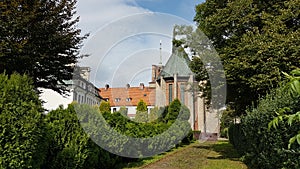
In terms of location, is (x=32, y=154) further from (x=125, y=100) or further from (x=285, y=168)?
(x=125, y=100)

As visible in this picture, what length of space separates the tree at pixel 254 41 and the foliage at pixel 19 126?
640 centimetres

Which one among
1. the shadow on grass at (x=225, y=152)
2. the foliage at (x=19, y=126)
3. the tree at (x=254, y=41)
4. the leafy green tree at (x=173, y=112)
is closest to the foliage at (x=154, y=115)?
the leafy green tree at (x=173, y=112)

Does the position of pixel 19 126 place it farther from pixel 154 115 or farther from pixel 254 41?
pixel 154 115

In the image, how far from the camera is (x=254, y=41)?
9.30 metres

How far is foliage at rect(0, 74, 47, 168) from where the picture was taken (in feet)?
14.3

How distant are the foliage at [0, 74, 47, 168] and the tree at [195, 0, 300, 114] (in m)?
6.40

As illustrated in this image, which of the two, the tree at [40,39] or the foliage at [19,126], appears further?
the tree at [40,39]

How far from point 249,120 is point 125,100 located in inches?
788

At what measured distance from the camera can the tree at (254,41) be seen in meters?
9.05

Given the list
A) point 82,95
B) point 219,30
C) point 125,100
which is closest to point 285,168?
point 219,30

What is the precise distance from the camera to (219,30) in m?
11.3

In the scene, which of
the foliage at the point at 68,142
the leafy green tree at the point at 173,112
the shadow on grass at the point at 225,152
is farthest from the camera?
the leafy green tree at the point at 173,112

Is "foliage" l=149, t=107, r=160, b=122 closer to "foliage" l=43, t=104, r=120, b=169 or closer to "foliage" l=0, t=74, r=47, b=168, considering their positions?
"foliage" l=43, t=104, r=120, b=169

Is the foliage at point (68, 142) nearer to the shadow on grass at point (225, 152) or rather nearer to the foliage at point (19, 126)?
the foliage at point (19, 126)
